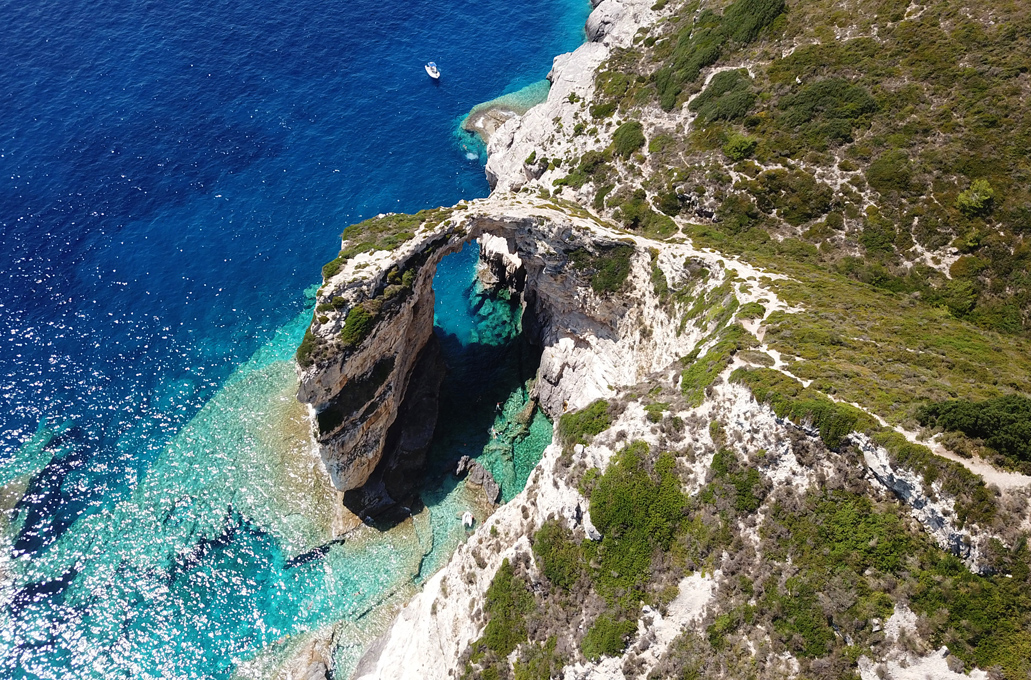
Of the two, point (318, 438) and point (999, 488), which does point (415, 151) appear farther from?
point (999, 488)

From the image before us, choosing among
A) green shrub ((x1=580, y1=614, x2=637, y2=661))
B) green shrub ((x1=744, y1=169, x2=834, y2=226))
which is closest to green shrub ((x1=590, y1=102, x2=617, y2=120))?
green shrub ((x1=744, y1=169, x2=834, y2=226))

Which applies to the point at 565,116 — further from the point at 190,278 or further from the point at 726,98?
the point at 190,278

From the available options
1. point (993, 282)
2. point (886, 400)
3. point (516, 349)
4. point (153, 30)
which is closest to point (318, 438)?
point (516, 349)

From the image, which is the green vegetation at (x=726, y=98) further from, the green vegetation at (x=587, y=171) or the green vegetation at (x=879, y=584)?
the green vegetation at (x=879, y=584)

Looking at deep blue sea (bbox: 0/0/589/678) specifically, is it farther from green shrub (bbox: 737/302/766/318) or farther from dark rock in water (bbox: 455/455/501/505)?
green shrub (bbox: 737/302/766/318)

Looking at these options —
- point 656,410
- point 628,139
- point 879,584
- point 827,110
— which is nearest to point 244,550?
point 656,410

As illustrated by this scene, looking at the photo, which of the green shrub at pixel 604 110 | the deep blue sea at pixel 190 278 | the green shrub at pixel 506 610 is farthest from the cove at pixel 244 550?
the green shrub at pixel 604 110
